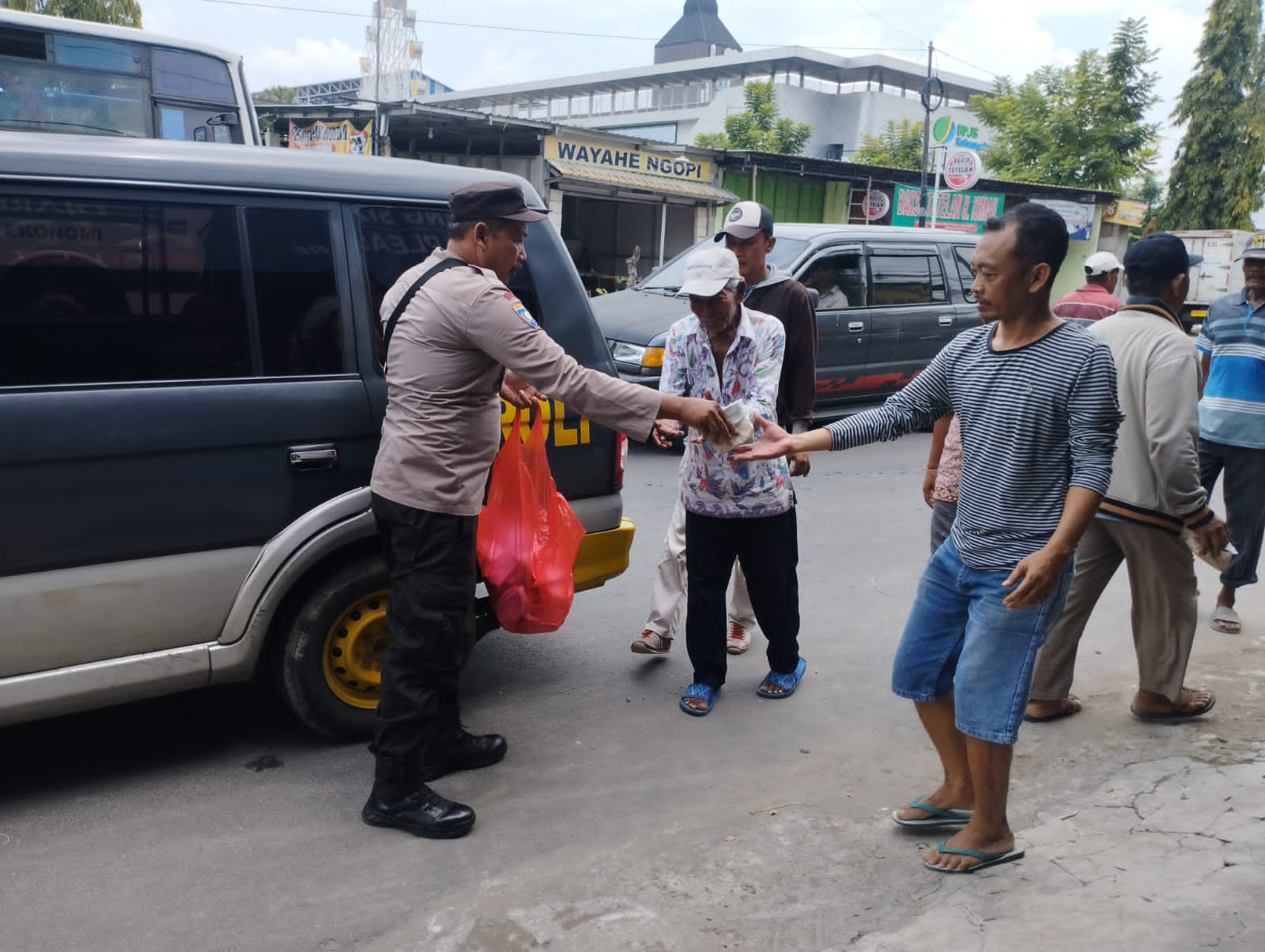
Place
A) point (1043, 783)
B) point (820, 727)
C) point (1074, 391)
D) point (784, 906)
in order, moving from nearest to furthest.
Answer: point (1074, 391)
point (784, 906)
point (1043, 783)
point (820, 727)

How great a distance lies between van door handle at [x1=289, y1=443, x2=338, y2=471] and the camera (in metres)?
3.42

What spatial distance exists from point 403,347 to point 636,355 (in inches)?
221

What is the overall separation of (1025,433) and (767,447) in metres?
0.78

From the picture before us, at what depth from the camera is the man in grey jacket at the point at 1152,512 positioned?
12.2ft

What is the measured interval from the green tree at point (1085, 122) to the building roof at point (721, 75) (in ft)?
75.7

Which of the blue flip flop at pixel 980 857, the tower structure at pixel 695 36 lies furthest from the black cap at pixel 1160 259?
the tower structure at pixel 695 36

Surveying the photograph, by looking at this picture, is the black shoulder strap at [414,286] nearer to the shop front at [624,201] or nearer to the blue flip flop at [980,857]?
the blue flip flop at [980,857]

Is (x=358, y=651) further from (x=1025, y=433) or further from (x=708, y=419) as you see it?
(x=1025, y=433)

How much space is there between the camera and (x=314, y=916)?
2836 millimetres

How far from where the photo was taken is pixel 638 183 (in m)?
19.6

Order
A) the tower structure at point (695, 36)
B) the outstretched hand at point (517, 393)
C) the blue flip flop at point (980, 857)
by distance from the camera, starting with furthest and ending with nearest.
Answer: the tower structure at point (695, 36) < the outstretched hand at point (517, 393) < the blue flip flop at point (980, 857)

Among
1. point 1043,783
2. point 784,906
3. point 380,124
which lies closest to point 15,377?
point 784,906

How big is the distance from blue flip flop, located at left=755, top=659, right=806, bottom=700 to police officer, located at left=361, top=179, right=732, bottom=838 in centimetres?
150

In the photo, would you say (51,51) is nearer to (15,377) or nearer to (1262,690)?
(15,377)
